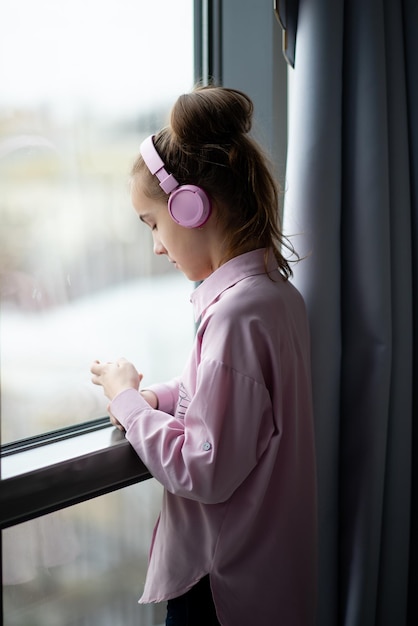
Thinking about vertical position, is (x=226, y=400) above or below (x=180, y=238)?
below

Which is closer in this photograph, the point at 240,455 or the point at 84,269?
the point at 240,455

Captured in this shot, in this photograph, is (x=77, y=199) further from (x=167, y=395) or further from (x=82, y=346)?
(x=167, y=395)

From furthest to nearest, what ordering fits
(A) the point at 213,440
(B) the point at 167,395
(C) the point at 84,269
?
(C) the point at 84,269, (B) the point at 167,395, (A) the point at 213,440

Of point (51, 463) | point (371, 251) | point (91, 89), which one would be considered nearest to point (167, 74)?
point (91, 89)

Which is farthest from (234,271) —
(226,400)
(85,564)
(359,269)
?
(85,564)

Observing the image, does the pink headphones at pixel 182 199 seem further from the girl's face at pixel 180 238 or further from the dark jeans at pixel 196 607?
the dark jeans at pixel 196 607

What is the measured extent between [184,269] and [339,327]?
35 centimetres

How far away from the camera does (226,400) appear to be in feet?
3.10

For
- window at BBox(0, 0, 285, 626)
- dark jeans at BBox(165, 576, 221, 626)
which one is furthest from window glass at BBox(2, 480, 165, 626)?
dark jeans at BBox(165, 576, 221, 626)

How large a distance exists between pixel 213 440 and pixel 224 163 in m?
0.41

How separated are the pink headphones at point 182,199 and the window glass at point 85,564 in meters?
0.64

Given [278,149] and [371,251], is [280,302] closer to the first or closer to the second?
[371,251]

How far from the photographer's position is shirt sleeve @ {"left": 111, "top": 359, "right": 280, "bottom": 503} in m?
0.93

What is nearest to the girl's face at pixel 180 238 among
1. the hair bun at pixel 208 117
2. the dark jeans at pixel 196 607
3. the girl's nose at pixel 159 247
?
the girl's nose at pixel 159 247
